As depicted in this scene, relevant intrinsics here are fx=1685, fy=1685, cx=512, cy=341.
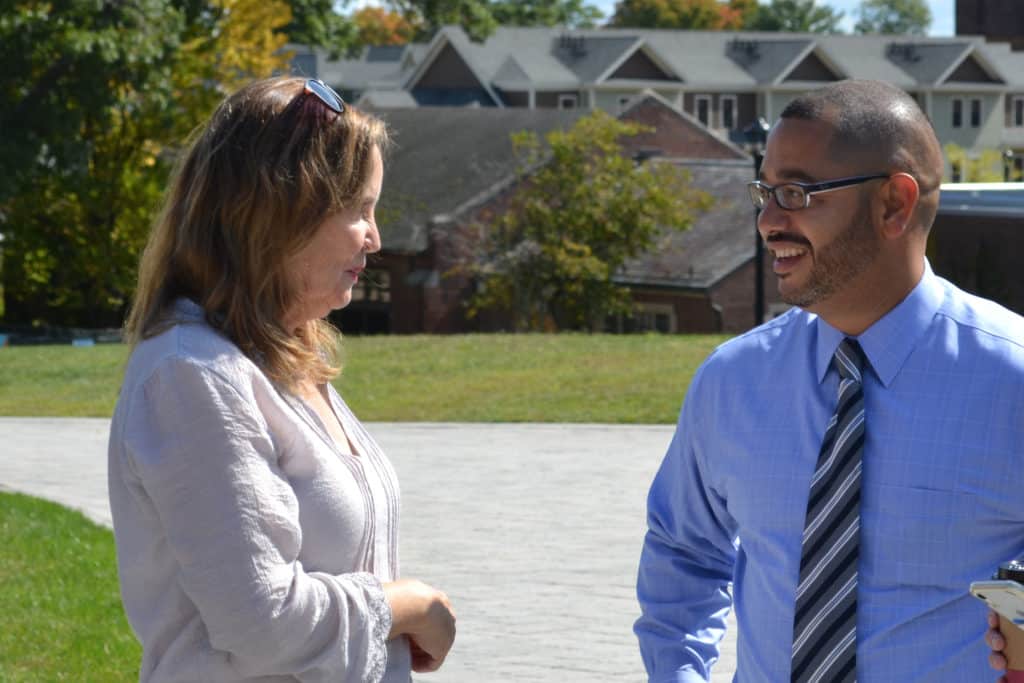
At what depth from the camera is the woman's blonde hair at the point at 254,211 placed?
9.17 feet

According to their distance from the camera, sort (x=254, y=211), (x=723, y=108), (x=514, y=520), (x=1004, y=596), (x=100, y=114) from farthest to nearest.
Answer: (x=723, y=108)
(x=100, y=114)
(x=514, y=520)
(x=254, y=211)
(x=1004, y=596)

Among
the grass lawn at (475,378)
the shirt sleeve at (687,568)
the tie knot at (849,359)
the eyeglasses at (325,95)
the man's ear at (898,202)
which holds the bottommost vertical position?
the grass lawn at (475,378)

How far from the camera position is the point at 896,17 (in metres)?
188

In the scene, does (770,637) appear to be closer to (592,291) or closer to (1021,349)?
(1021,349)

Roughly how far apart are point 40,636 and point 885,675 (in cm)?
552

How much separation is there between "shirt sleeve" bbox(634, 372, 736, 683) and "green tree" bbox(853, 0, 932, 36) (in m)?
189

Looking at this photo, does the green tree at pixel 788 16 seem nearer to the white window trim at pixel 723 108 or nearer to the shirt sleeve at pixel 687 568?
the white window trim at pixel 723 108

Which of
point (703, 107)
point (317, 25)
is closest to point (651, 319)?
point (317, 25)

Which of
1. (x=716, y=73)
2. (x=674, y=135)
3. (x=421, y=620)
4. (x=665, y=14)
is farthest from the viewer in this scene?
(x=665, y=14)

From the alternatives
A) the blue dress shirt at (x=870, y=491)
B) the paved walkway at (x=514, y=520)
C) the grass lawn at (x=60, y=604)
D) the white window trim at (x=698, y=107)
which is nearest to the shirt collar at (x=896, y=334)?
the blue dress shirt at (x=870, y=491)

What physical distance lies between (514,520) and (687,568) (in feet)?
27.4

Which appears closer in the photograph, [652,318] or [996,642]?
[996,642]

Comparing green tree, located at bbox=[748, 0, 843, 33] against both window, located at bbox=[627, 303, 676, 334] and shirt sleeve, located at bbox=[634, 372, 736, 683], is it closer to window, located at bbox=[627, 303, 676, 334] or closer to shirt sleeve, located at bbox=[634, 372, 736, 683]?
window, located at bbox=[627, 303, 676, 334]

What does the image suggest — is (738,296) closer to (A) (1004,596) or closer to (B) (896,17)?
(A) (1004,596)
